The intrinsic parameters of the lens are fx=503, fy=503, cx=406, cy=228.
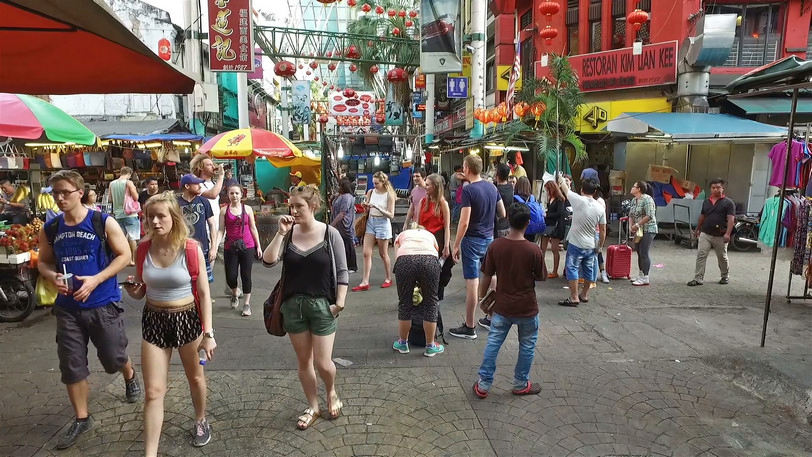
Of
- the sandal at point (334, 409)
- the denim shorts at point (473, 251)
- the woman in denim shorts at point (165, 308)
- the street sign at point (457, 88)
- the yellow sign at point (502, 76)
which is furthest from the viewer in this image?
the street sign at point (457, 88)

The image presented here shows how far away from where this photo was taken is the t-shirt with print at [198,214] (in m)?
5.98

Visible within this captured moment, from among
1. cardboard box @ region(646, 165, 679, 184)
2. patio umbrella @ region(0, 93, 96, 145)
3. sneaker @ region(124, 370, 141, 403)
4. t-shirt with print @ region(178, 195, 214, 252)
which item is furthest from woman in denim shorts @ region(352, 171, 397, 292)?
cardboard box @ region(646, 165, 679, 184)

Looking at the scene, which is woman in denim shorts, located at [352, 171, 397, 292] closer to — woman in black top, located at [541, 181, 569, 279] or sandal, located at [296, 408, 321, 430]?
woman in black top, located at [541, 181, 569, 279]

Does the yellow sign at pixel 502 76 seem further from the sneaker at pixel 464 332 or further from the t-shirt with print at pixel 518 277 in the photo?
the t-shirt with print at pixel 518 277

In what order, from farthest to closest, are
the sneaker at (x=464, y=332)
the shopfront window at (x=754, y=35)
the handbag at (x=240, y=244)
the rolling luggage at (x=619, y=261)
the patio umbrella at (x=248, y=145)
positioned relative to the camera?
the shopfront window at (x=754, y=35)
the patio umbrella at (x=248, y=145)
the rolling luggage at (x=619, y=261)
the handbag at (x=240, y=244)
the sneaker at (x=464, y=332)

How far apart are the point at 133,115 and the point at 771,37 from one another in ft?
73.1

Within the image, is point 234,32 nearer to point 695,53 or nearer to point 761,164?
point 695,53

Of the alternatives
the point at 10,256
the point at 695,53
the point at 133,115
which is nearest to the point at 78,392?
the point at 10,256

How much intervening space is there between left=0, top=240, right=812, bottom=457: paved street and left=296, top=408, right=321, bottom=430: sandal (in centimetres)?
5

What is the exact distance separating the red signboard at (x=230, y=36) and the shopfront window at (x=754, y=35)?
1305 centimetres

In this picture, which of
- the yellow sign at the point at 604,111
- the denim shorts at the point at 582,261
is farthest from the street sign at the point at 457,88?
the denim shorts at the point at 582,261

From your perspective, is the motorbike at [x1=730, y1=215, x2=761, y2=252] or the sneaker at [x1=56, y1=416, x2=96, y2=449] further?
the motorbike at [x1=730, y1=215, x2=761, y2=252]

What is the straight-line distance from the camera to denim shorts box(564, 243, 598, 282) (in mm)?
6902

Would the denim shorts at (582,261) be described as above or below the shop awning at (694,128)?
below
